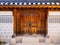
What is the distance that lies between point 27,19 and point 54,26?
6.36ft

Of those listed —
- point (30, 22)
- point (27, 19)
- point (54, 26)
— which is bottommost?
point (54, 26)

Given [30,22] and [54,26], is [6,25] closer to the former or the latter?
[30,22]

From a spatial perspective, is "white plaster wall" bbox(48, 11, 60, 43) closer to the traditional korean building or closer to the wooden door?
the traditional korean building

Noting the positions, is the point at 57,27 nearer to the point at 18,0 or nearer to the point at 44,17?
the point at 44,17

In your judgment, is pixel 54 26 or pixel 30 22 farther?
pixel 30 22

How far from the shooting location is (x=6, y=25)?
1219 centimetres

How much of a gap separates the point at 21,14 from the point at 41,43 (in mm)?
2574

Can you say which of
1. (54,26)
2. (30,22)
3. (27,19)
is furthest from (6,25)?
(54,26)

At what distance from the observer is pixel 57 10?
12.0m

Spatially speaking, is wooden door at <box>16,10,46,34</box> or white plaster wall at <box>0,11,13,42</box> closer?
white plaster wall at <box>0,11,13,42</box>

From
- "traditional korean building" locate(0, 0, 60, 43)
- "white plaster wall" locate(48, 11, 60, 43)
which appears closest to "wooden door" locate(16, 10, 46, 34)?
"traditional korean building" locate(0, 0, 60, 43)

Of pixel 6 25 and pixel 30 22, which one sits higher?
pixel 30 22

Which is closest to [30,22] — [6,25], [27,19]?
[27,19]

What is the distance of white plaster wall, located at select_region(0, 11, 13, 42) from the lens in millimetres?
12109
